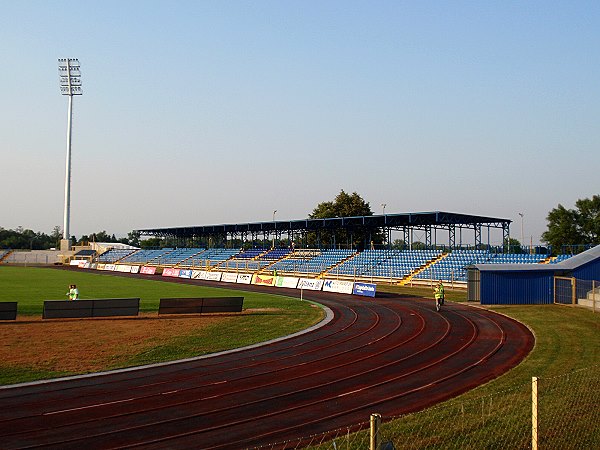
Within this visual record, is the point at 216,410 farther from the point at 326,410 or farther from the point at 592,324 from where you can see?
the point at 592,324

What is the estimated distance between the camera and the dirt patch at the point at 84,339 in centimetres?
1834

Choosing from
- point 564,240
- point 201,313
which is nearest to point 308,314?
point 201,313

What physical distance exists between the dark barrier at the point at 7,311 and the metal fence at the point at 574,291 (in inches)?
1180

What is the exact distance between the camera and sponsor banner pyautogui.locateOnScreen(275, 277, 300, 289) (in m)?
49.6

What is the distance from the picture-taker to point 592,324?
2494 centimetres

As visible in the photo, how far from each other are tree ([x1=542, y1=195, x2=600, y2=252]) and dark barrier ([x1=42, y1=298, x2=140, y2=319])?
53.1m

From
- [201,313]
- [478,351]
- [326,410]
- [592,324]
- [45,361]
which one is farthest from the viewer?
[201,313]

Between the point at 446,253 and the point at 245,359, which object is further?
the point at 446,253

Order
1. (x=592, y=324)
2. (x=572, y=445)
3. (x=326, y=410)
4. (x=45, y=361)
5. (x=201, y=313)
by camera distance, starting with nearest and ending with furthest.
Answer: (x=572, y=445)
(x=326, y=410)
(x=45, y=361)
(x=592, y=324)
(x=201, y=313)

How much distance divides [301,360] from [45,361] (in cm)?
851

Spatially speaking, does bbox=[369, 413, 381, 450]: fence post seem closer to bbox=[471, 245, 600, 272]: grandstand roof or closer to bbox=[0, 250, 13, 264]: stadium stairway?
bbox=[471, 245, 600, 272]: grandstand roof

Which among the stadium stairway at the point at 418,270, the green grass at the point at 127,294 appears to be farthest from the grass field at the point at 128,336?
the stadium stairway at the point at 418,270

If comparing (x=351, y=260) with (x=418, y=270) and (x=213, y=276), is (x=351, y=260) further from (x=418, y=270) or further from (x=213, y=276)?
(x=213, y=276)

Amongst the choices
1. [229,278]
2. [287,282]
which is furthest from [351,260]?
[229,278]
